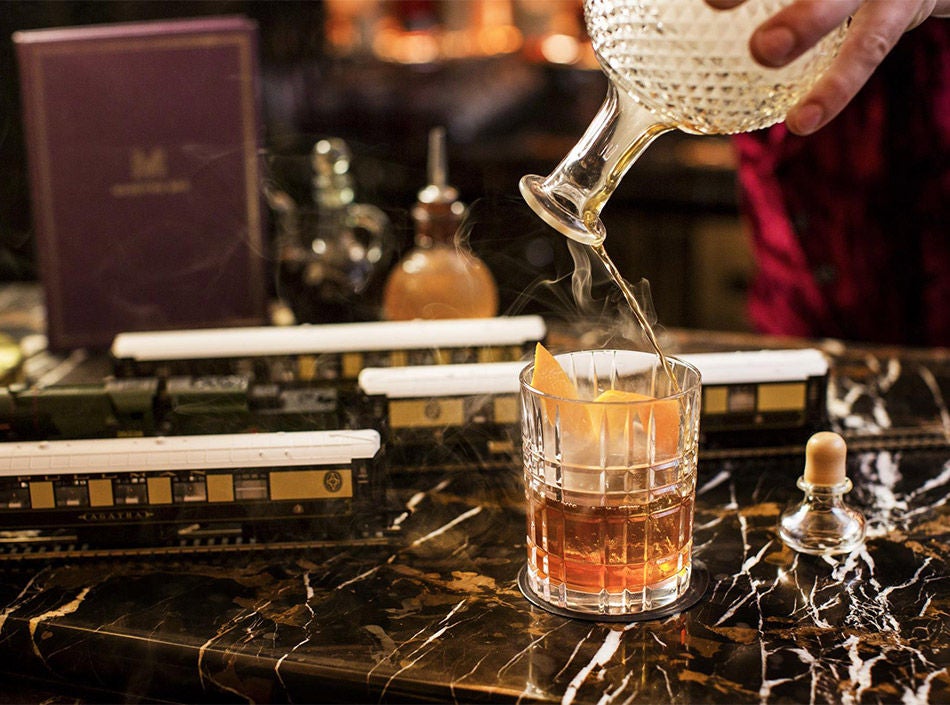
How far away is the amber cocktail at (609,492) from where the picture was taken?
827 mm

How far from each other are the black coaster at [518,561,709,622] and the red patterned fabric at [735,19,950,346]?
3.45 ft

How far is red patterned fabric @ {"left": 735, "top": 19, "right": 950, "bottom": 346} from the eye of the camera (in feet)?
5.74

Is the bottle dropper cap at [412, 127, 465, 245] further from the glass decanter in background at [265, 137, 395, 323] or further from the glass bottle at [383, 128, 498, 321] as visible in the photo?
the glass decanter in background at [265, 137, 395, 323]

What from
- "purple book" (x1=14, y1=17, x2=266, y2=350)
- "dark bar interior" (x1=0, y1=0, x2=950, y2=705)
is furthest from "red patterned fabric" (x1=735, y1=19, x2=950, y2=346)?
"purple book" (x1=14, y1=17, x2=266, y2=350)

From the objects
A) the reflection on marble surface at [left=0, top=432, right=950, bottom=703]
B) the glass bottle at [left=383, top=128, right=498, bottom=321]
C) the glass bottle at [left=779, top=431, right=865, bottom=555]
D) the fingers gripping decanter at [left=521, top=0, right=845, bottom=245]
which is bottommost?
the reflection on marble surface at [left=0, top=432, right=950, bottom=703]

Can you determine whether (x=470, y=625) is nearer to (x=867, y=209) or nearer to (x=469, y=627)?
(x=469, y=627)

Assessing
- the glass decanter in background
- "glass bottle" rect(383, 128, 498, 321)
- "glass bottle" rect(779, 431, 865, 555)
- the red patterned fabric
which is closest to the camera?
"glass bottle" rect(779, 431, 865, 555)

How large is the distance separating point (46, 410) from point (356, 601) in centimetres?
37

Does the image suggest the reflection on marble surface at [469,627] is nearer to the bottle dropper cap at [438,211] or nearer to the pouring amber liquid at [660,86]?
the pouring amber liquid at [660,86]

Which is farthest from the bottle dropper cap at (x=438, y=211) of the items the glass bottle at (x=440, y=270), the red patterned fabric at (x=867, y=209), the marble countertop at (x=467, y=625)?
the red patterned fabric at (x=867, y=209)

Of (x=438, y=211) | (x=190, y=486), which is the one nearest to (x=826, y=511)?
(x=190, y=486)

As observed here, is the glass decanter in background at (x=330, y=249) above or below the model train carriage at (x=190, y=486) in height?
above

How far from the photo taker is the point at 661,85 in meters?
0.76

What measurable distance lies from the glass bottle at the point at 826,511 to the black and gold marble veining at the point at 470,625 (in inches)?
0.6
